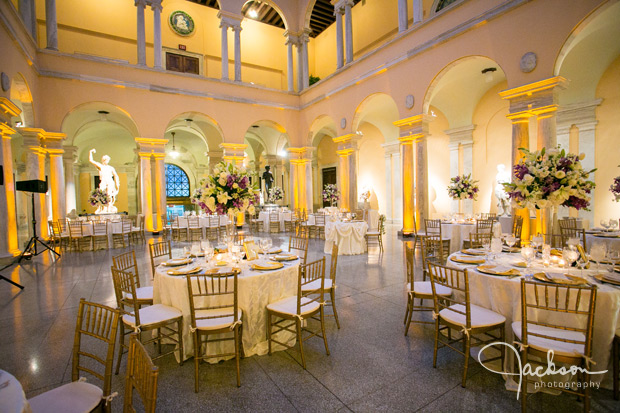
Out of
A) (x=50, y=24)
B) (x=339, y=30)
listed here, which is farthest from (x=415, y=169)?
(x=50, y=24)

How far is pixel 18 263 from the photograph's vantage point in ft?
23.7

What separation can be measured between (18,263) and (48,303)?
13.6ft

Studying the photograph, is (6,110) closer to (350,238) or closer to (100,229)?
(100,229)

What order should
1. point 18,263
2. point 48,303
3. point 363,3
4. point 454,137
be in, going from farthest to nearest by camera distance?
point 363,3, point 454,137, point 18,263, point 48,303

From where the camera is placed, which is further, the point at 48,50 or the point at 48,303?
the point at 48,50

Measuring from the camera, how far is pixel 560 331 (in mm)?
2279

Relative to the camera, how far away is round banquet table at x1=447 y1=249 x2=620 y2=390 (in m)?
2.23

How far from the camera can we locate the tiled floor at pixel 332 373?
224 cm

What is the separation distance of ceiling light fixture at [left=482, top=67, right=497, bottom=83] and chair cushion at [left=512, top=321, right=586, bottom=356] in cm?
961

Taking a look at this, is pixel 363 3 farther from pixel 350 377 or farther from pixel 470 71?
pixel 350 377

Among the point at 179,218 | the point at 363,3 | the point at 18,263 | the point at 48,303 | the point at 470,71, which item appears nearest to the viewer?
the point at 48,303

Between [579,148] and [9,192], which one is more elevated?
[579,148]

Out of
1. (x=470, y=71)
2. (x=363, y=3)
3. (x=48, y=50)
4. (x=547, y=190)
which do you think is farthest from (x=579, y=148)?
(x=48, y=50)

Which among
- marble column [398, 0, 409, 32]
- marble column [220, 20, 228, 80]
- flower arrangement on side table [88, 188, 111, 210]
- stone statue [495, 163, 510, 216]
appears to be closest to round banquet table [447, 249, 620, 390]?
stone statue [495, 163, 510, 216]
